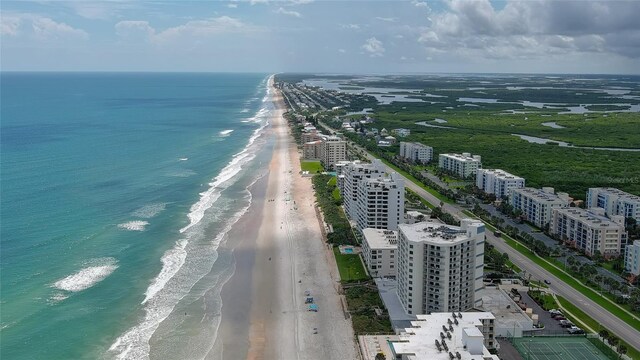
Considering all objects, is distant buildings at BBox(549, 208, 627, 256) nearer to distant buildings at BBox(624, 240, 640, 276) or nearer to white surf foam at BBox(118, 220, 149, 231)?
distant buildings at BBox(624, 240, 640, 276)

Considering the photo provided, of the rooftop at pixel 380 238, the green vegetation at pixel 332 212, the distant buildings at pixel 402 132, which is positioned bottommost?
the green vegetation at pixel 332 212

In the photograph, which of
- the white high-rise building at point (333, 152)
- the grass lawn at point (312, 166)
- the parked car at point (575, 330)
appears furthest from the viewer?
the white high-rise building at point (333, 152)

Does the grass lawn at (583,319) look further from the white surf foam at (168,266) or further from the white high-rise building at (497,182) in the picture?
the white surf foam at (168,266)

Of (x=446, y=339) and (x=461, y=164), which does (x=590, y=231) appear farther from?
(x=461, y=164)

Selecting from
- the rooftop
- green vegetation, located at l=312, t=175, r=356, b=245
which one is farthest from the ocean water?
the rooftop

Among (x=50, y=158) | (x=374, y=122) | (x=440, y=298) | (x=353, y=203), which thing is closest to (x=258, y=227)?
(x=353, y=203)

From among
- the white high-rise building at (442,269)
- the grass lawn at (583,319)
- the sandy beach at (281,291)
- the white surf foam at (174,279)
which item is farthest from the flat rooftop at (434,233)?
the white surf foam at (174,279)

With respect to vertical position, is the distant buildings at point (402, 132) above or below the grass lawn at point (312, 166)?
above
